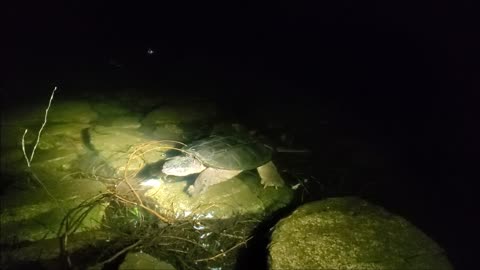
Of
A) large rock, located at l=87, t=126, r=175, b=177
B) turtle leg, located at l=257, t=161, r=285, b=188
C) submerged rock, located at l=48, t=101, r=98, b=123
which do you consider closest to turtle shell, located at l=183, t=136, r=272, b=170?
turtle leg, located at l=257, t=161, r=285, b=188

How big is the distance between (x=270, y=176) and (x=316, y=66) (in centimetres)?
639

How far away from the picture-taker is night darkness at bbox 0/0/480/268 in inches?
195

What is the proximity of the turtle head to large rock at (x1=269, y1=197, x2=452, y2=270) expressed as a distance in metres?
1.09

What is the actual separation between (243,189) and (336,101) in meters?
3.85

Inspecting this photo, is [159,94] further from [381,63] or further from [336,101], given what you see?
[381,63]

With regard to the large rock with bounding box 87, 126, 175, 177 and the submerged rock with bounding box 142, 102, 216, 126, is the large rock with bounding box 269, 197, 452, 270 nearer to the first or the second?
the large rock with bounding box 87, 126, 175, 177

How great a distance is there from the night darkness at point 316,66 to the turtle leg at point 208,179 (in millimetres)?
1552

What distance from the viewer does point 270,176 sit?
13.2 feet

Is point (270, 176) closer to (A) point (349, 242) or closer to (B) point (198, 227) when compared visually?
(B) point (198, 227)

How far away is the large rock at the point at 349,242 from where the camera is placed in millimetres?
2709

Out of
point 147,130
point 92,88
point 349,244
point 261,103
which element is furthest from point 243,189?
point 92,88

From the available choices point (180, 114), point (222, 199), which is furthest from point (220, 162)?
point (180, 114)

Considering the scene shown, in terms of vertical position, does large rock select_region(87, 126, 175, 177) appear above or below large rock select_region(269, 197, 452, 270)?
above

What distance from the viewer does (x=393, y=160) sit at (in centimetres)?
495
